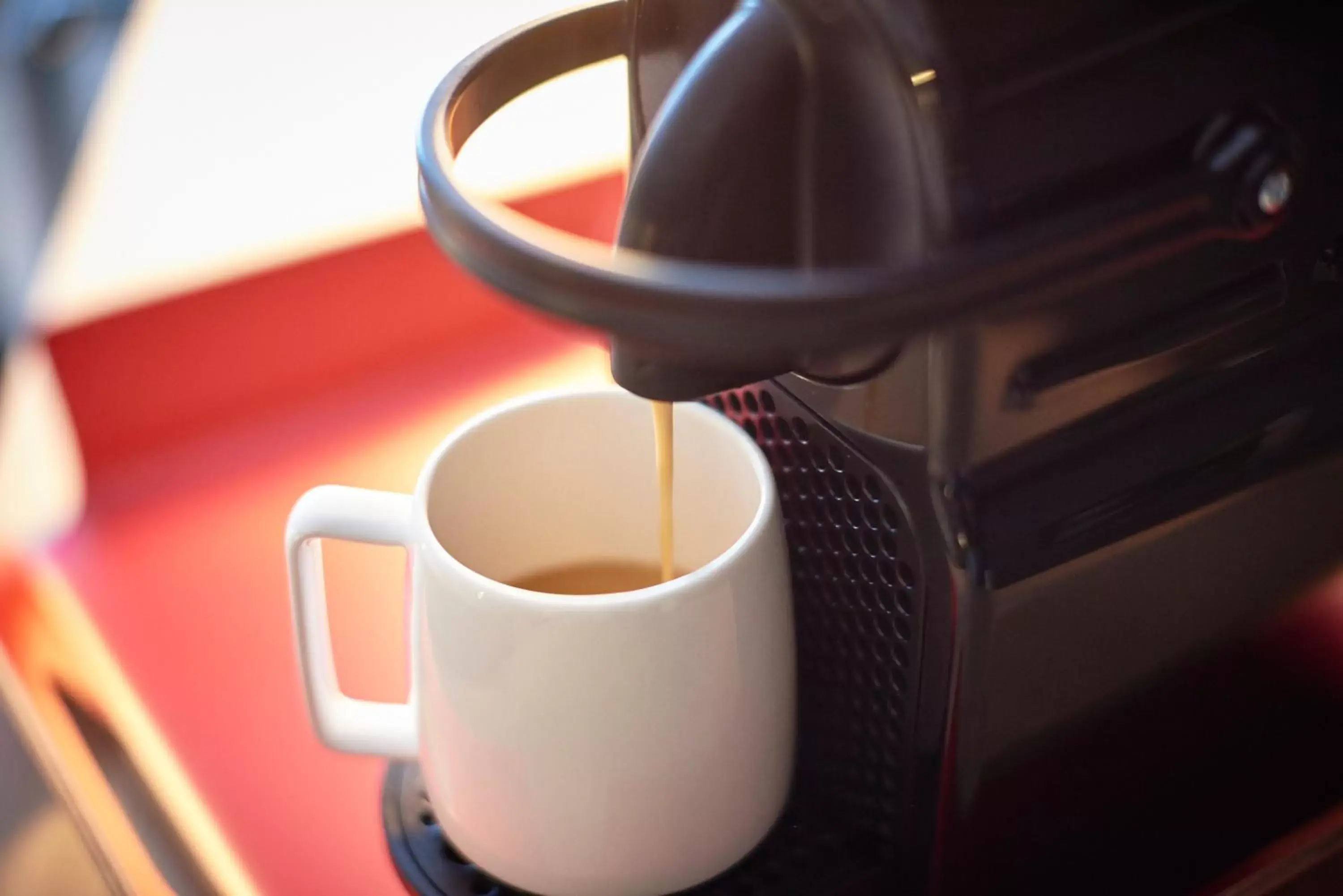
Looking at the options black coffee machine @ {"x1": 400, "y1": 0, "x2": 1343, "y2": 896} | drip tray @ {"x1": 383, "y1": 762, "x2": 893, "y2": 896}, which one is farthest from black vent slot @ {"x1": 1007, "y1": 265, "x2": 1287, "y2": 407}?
drip tray @ {"x1": 383, "y1": 762, "x2": 893, "y2": 896}

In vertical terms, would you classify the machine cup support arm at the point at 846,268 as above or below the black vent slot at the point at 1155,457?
above

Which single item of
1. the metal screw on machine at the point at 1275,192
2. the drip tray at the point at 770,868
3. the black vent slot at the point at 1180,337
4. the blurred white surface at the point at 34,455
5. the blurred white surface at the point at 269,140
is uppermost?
the metal screw on machine at the point at 1275,192

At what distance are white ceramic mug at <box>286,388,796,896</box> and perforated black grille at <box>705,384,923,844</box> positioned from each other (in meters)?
0.01

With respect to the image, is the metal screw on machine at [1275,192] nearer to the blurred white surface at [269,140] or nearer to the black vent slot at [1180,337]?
the black vent slot at [1180,337]

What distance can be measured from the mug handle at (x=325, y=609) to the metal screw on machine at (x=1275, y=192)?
0.68 ft

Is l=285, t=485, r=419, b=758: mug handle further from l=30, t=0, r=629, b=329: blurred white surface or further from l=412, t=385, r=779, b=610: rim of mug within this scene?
l=30, t=0, r=629, b=329: blurred white surface

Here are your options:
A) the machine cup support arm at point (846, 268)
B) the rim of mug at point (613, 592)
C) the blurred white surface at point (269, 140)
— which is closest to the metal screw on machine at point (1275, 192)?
the machine cup support arm at point (846, 268)

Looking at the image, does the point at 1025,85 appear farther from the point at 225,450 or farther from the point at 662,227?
the point at 225,450

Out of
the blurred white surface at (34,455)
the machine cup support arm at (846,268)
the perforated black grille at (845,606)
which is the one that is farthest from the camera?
the blurred white surface at (34,455)

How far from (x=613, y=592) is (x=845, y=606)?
0.27ft

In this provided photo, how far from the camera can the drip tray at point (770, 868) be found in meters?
0.36

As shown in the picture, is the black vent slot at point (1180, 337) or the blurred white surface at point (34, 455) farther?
the blurred white surface at point (34, 455)

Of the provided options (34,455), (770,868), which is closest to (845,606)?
(770,868)

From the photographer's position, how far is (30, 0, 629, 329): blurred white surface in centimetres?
61
